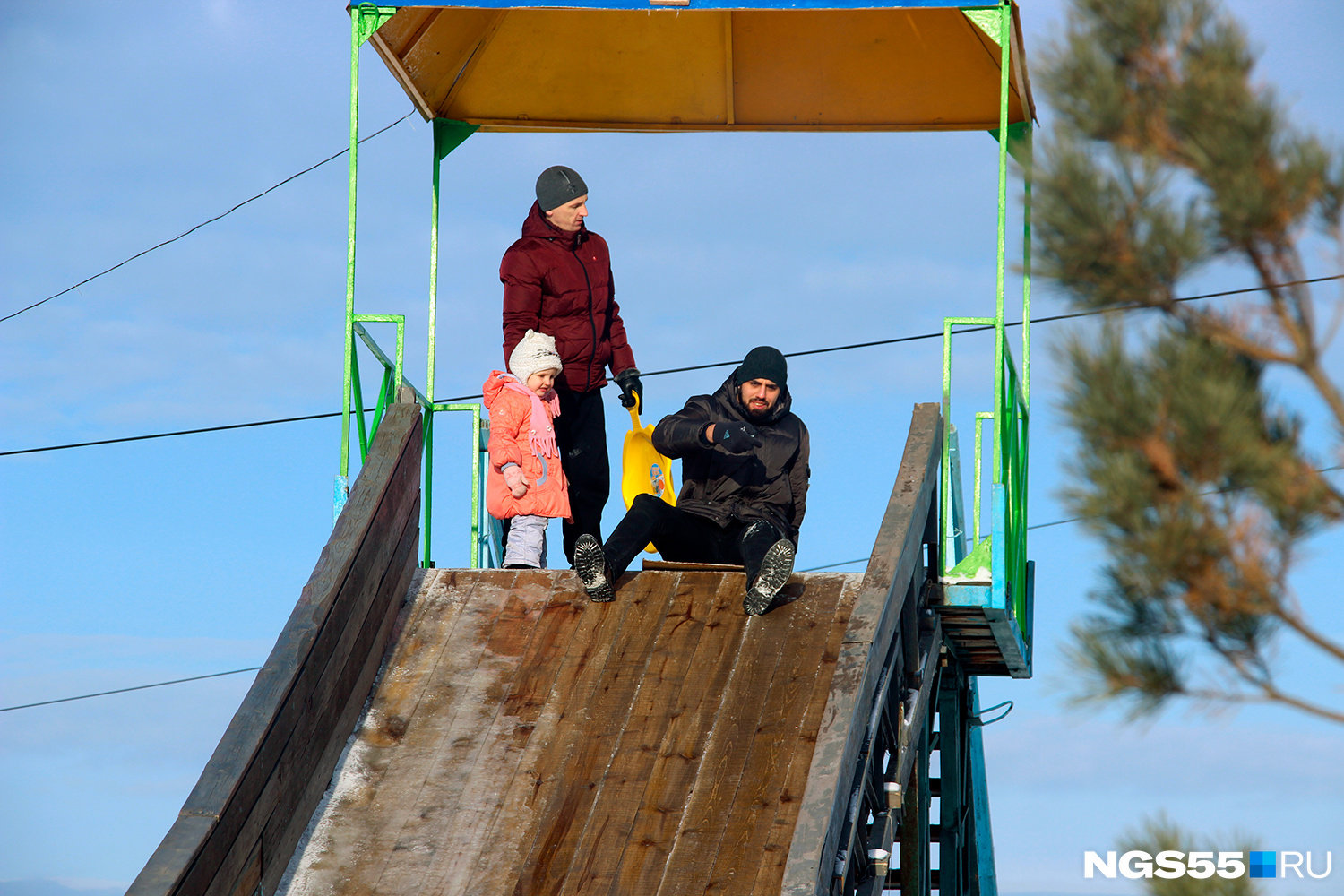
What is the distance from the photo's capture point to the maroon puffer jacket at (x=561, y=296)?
767 cm

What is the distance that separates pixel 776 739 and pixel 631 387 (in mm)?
2746

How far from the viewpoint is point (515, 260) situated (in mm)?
7703

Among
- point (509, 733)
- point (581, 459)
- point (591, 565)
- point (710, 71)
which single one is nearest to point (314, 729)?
point (509, 733)

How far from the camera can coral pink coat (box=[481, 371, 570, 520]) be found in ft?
23.7

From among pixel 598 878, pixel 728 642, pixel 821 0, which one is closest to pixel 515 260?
pixel 821 0

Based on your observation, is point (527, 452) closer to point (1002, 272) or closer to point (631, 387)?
point (631, 387)

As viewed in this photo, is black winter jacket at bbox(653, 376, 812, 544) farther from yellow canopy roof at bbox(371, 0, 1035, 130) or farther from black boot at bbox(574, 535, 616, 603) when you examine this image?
yellow canopy roof at bbox(371, 0, 1035, 130)

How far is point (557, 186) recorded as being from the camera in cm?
767

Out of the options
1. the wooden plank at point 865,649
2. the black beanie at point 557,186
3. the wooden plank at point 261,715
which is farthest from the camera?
the black beanie at point 557,186

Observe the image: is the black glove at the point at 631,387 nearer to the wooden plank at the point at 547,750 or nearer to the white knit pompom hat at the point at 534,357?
the white knit pompom hat at the point at 534,357

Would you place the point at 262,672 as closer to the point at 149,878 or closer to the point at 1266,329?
the point at 149,878

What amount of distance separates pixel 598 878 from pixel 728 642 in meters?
1.36

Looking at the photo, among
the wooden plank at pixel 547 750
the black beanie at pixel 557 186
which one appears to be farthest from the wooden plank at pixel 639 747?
the black beanie at pixel 557 186

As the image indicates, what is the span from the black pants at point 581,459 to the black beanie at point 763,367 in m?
1.12
